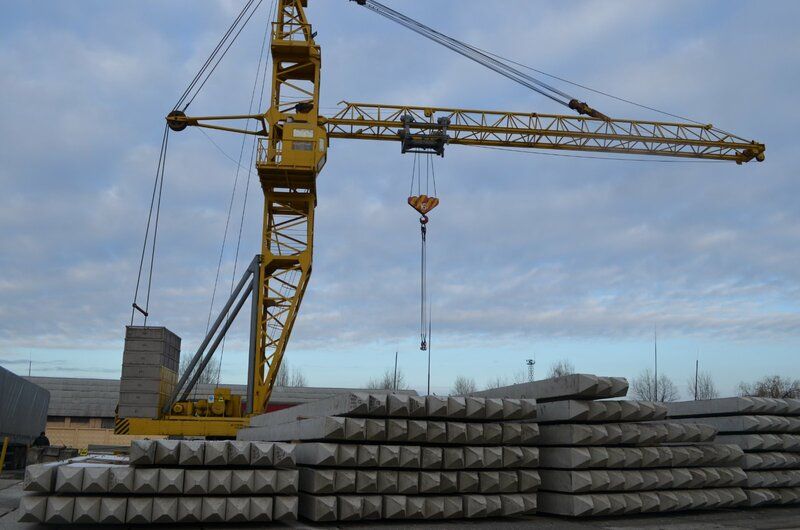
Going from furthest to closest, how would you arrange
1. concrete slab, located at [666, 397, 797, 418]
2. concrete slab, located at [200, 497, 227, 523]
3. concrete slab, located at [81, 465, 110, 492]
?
concrete slab, located at [666, 397, 797, 418] → concrete slab, located at [200, 497, 227, 523] → concrete slab, located at [81, 465, 110, 492]

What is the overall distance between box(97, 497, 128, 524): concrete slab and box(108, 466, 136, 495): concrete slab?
0.14 meters

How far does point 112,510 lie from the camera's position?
9.69 metres

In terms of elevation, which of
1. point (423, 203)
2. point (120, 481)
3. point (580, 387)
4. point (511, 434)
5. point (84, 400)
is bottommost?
point (84, 400)

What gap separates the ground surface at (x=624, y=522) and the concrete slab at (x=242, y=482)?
70cm

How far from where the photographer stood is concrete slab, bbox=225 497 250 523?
10148mm

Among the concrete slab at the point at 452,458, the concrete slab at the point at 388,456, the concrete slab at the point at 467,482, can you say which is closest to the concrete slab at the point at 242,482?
the concrete slab at the point at 388,456

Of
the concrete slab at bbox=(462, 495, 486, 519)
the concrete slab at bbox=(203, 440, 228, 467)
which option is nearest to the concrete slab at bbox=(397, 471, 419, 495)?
the concrete slab at bbox=(462, 495, 486, 519)

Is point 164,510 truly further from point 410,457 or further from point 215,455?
point 410,457

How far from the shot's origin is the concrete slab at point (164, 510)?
389 inches

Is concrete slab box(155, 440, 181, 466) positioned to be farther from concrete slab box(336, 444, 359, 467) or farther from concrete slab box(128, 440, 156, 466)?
concrete slab box(336, 444, 359, 467)

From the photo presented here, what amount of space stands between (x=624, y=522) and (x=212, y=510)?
750 cm

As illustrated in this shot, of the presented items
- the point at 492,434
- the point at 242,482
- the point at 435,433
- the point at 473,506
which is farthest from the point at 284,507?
the point at 492,434

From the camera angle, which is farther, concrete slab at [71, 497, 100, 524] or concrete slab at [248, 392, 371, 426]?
concrete slab at [248, 392, 371, 426]

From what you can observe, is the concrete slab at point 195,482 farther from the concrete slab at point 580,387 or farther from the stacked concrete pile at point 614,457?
the concrete slab at point 580,387
